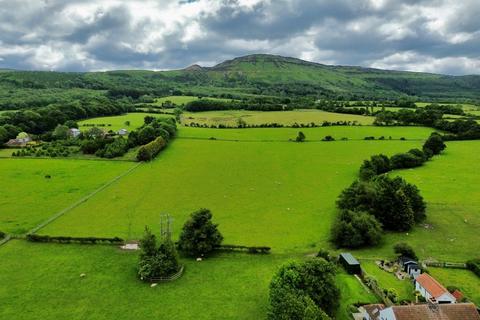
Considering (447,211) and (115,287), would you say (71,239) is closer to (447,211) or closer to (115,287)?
(115,287)

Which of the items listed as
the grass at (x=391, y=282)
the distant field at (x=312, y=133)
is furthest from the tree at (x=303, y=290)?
the distant field at (x=312, y=133)

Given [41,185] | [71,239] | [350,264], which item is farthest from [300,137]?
[71,239]

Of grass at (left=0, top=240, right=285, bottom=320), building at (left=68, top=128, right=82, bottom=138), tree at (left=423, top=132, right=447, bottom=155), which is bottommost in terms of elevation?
grass at (left=0, top=240, right=285, bottom=320)

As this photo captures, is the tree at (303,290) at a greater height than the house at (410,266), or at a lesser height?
greater

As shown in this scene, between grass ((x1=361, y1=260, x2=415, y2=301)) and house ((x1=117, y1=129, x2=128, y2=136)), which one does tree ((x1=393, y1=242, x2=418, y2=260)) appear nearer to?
grass ((x1=361, y1=260, x2=415, y2=301))

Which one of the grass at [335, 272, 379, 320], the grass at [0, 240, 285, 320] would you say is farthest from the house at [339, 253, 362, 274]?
the grass at [0, 240, 285, 320]

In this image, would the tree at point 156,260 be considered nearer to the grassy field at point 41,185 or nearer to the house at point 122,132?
the grassy field at point 41,185
